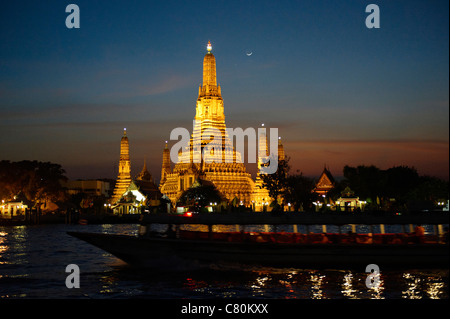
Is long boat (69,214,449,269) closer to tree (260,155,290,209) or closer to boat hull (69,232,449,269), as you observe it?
boat hull (69,232,449,269)

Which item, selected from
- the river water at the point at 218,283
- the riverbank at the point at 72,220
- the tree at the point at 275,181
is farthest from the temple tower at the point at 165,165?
the river water at the point at 218,283

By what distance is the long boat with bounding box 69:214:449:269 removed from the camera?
76.3ft

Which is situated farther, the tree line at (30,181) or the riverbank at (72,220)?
the tree line at (30,181)

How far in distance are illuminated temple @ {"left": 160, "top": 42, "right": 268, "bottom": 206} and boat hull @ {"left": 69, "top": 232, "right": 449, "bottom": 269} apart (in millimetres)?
77679

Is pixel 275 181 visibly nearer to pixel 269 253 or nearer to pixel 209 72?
pixel 209 72

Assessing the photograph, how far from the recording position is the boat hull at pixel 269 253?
2322 cm

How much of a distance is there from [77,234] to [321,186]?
100 metres

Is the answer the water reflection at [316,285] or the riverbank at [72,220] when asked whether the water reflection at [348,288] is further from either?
the riverbank at [72,220]

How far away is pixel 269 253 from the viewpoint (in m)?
23.8

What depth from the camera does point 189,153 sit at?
108 meters

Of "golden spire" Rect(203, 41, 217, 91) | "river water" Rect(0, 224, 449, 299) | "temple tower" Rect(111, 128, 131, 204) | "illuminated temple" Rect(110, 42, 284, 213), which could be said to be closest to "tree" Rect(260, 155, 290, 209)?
"illuminated temple" Rect(110, 42, 284, 213)

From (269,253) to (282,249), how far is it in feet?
1.80
